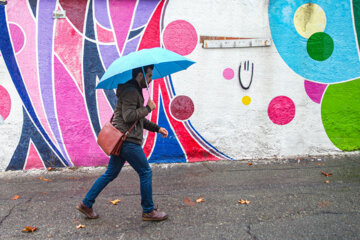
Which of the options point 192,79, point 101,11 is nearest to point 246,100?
point 192,79

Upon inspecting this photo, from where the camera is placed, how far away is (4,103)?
4691 millimetres

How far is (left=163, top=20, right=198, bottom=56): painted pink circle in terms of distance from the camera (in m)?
4.71

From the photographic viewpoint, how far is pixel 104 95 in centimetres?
477

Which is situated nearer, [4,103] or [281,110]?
[4,103]

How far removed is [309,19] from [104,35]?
3.28 meters

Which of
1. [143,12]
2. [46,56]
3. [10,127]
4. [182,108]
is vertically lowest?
[10,127]

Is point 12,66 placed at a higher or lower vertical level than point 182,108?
higher

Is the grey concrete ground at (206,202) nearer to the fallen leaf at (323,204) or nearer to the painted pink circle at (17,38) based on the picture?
the fallen leaf at (323,204)

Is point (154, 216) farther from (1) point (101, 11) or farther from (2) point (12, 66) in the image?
(2) point (12, 66)

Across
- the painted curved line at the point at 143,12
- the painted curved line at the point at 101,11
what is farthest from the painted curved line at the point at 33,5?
the painted curved line at the point at 143,12

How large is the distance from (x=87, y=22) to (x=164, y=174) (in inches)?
105

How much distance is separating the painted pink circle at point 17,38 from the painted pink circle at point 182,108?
2551 millimetres

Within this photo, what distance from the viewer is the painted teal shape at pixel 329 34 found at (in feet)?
15.5

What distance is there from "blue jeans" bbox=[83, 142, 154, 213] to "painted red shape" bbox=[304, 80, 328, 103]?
10.4 feet
